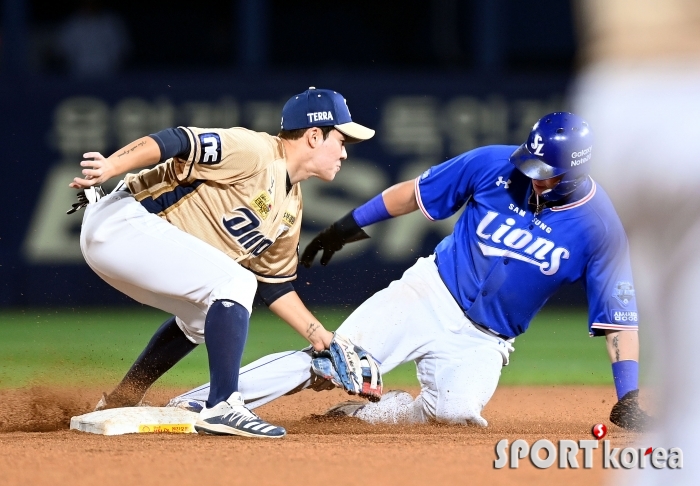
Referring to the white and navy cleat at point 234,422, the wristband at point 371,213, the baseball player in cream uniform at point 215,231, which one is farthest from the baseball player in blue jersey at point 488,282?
the white and navy cleat at point 234,422

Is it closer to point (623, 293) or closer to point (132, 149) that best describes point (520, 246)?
point (623, 293)

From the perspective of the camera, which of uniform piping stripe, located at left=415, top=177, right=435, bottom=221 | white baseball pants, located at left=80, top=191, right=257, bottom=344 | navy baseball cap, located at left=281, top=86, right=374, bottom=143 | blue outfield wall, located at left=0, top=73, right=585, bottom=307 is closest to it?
white baseball pants, located at left=80, top=191, right=257, bottom=344

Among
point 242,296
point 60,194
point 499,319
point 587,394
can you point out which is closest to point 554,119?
point 499,319

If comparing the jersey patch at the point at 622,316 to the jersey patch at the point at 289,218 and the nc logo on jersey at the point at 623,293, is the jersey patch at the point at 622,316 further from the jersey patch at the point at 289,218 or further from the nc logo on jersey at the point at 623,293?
the jersey patch at the point at 289,218

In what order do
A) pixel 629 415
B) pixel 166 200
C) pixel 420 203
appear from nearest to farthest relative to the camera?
pixel 629 415
pixel 166 200
pixel 420 203

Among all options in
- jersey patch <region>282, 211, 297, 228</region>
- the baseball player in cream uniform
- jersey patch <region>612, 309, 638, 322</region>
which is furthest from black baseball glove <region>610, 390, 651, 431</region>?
jersey patch <region>282, 211, 297, 228</region>

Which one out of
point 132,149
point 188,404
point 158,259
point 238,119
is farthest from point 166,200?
point 238,119

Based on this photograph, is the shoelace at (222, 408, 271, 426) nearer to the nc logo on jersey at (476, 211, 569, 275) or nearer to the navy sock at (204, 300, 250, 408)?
the navy sock at (204, 300, 250, 408)

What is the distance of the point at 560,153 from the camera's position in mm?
4453

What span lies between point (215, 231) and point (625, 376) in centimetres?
185

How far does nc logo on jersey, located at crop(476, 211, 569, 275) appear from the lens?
15.2 feet

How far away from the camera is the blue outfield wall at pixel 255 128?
381 inches

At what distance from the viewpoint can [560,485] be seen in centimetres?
325

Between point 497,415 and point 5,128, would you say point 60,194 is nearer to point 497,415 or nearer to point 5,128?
point 5,128
